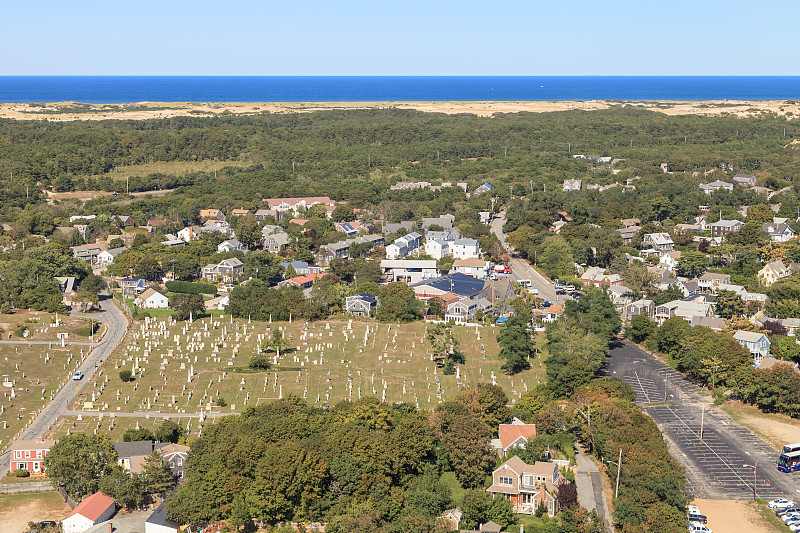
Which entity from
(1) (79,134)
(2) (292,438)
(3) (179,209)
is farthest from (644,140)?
(2) (292,438)

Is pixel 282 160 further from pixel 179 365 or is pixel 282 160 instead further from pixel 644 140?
pixel 179 365

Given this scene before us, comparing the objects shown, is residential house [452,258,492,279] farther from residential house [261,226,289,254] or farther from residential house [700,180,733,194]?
residential house [700,180,733,194]

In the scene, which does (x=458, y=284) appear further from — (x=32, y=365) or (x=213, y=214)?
(x=213, y=214)

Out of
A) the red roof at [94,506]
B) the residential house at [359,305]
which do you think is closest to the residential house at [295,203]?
the residential house at [359,305]

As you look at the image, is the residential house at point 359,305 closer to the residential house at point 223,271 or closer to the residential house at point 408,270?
the residential house at point 408,270

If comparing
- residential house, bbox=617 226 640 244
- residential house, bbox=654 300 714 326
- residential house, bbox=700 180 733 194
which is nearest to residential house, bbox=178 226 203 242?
residential house, bbox=617 226 640 244

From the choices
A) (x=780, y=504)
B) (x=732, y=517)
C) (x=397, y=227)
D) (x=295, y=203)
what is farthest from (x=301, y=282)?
(x=780, y=504)
